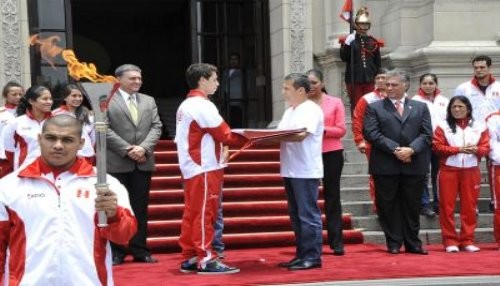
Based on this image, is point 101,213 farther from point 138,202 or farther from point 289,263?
point 138,202

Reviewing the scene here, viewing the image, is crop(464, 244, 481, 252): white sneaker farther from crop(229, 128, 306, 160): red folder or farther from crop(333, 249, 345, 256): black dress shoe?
crop(229, 128, 306, 160): red folder

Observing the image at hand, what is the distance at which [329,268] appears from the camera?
292 inches

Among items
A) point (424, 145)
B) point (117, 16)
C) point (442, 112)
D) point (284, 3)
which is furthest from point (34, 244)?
point (117, 16)

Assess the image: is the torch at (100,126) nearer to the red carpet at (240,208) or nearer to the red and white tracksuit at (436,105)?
the red carpet at (240,208)

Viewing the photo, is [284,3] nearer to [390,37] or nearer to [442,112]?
[390,37]

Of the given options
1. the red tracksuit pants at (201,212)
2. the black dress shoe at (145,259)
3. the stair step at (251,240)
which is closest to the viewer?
the red tracksuit pants at (201,212)

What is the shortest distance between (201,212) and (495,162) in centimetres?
360

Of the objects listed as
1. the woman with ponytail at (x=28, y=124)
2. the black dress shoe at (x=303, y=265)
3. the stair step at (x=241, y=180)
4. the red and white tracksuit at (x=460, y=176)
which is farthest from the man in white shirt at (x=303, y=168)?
the stair step at (x=241, y=180)

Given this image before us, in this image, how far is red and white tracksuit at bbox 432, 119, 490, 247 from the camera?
28.4 feet

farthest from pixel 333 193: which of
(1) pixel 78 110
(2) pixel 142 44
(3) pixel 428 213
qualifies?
(2) pixel 142 44

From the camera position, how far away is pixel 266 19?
13.8 metres

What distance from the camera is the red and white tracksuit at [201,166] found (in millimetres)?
7102

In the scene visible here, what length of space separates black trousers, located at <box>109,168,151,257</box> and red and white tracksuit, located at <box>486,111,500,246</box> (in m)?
3.75

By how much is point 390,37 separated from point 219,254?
6663 mm
